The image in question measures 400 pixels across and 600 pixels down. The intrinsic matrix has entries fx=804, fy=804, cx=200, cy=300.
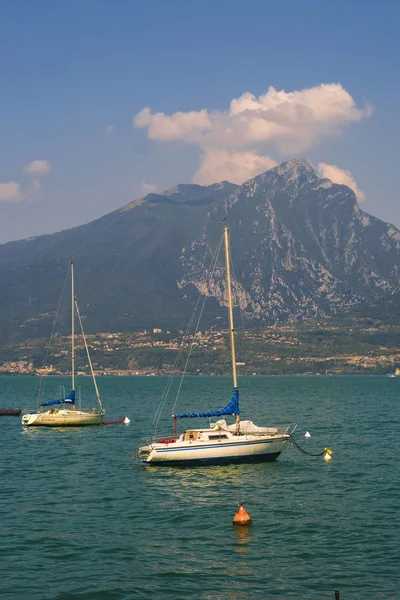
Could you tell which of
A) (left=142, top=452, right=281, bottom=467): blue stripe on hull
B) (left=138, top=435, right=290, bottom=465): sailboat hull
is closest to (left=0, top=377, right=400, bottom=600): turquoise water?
(left=142, top=452, right=281, bottom=467): blue stripe on hull

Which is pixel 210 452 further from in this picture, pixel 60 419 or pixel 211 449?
pixel 60 419

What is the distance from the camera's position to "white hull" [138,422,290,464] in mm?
65375

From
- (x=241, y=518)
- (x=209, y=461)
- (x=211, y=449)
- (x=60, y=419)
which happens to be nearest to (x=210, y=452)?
(x=211, y=449)

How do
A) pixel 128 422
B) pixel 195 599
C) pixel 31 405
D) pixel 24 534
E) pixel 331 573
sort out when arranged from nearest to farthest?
1. pixel 195 599
2. pixel 331 573
3. pixel 24 534
4. pixel 128 422
5. pixel 31 405

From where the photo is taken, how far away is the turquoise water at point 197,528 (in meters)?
34.5

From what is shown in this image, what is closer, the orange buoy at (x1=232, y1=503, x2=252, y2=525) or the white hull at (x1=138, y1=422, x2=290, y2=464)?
the orange buoy at (x1=232, y1=503, x2=252, y2=525)

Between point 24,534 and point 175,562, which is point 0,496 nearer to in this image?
point 24,534

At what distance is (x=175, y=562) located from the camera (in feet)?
124

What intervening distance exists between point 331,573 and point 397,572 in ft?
9.94

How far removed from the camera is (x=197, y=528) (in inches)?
1766

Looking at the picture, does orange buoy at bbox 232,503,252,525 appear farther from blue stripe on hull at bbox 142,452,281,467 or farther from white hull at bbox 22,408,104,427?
white hull at bbox 22,408,104,427

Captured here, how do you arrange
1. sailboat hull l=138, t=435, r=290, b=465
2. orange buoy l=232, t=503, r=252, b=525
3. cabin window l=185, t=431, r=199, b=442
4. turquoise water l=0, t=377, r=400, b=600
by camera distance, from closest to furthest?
turquoise water l=0, t=377, r=400, b=600
orange buoy l=232, t=503, r=252, b=525
sailboat hull l=138, t=435, r=290, b=465
cabin window l=185, t=431, r=199, b=442

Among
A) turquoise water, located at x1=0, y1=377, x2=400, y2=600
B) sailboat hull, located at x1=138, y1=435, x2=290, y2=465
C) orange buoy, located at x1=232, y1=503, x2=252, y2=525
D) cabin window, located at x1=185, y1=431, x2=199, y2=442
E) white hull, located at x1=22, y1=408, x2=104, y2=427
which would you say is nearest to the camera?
turquoise water, located at x1=0, y1=377, x2=400, y2=600

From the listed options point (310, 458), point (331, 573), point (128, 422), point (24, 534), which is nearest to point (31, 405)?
point (128, 422)
